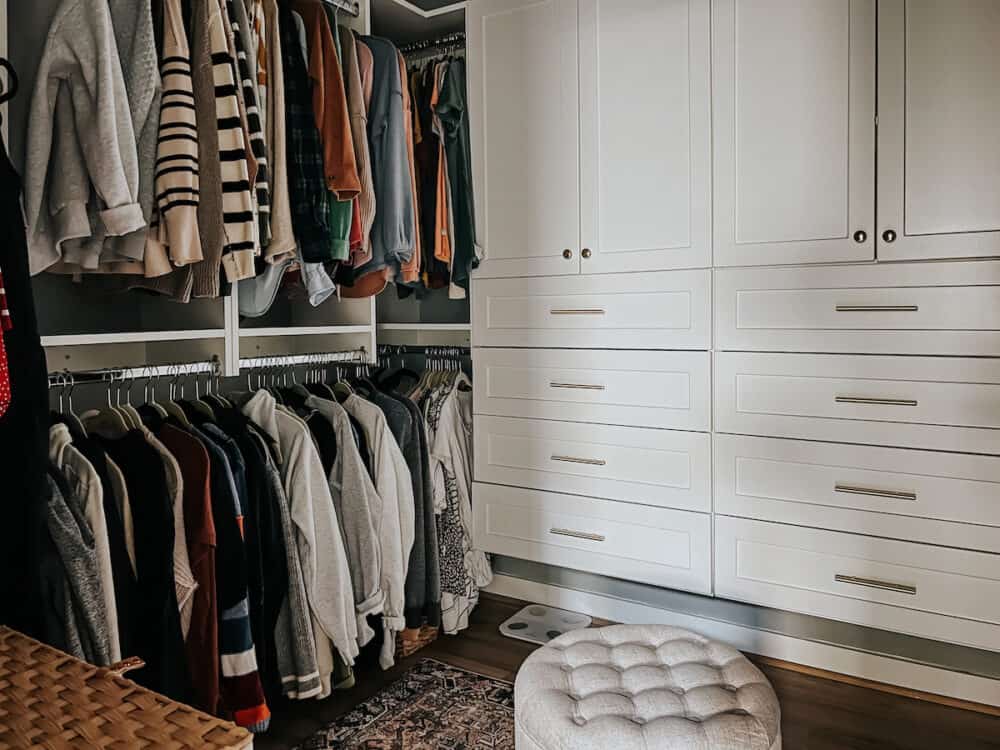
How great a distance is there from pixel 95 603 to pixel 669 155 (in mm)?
1876

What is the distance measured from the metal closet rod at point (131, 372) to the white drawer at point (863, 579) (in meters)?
1.52

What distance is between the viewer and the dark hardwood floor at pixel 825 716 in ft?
6.73

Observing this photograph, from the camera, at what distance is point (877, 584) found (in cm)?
219

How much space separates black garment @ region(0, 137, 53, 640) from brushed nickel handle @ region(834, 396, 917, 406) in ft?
6.19

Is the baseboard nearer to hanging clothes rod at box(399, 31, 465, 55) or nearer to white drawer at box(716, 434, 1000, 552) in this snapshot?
white drawer at box(716, 434, 1000, 552)

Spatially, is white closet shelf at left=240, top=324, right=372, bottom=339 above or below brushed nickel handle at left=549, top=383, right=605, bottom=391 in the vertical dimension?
above

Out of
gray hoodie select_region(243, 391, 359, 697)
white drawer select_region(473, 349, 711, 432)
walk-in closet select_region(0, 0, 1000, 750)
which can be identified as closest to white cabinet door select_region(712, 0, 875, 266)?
walk-in closet select_region(0, 0, 1000, 750)

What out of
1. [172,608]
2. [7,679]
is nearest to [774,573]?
[172,608]

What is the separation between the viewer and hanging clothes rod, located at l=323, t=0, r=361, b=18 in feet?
8.38

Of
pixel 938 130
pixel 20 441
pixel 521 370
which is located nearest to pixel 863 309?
pixel 938 130

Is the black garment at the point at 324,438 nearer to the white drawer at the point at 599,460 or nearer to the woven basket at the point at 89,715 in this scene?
the white drawer at the point at 599,460

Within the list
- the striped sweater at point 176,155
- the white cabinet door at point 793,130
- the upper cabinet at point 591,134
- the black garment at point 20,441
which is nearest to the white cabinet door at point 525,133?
the upper cabinet at point 591,134

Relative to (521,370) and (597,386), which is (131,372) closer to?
(521,370)

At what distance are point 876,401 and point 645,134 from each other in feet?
3.30
